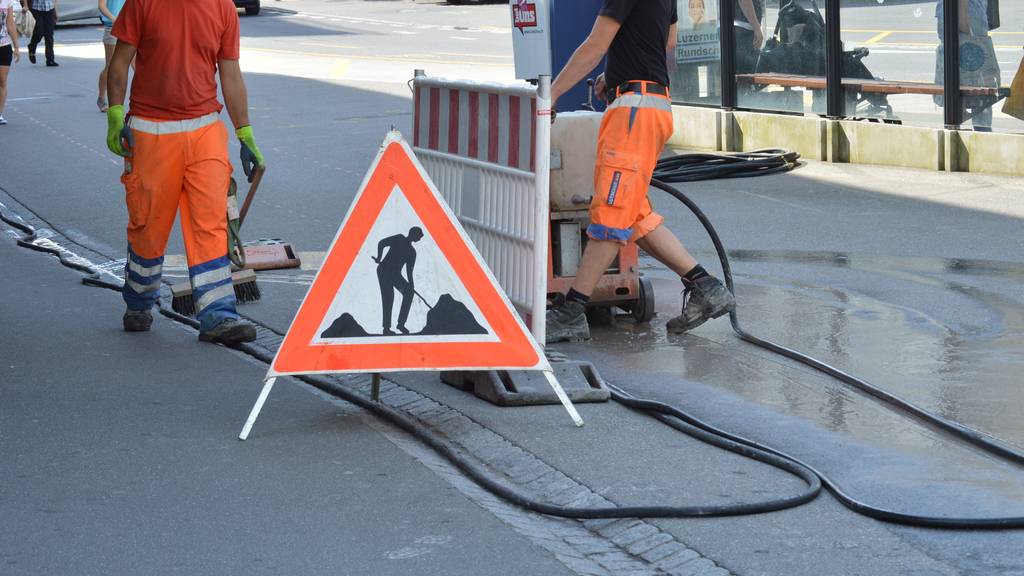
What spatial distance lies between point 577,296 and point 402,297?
1.70m

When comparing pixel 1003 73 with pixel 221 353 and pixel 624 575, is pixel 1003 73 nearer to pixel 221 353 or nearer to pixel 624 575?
pixel 221 353

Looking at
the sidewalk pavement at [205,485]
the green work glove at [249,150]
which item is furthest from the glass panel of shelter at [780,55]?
the sidewalk pavement at [205,485]

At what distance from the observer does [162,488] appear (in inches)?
212

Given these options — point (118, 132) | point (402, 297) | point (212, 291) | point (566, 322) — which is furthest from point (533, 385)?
point (118, 132)

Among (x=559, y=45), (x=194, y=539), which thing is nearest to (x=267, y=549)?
(x=194, y=539)

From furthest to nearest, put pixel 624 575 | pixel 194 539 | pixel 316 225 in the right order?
pixel 316 225, pixel 194 539, pixel 624 575

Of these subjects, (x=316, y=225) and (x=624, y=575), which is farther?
(x=316, y=225)

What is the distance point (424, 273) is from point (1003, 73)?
800 cm

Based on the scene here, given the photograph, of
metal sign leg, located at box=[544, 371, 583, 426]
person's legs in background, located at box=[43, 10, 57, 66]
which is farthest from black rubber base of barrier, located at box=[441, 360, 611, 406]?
person's legs in background, located at box=[43, 10, 57, 66]

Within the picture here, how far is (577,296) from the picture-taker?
751 centimetres

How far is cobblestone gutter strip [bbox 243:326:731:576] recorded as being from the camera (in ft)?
15.1

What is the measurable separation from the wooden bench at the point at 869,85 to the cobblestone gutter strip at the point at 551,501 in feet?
25.2

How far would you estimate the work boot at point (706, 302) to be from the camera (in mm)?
7566

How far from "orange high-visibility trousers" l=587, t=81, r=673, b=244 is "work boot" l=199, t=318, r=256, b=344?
1795 millimetres
